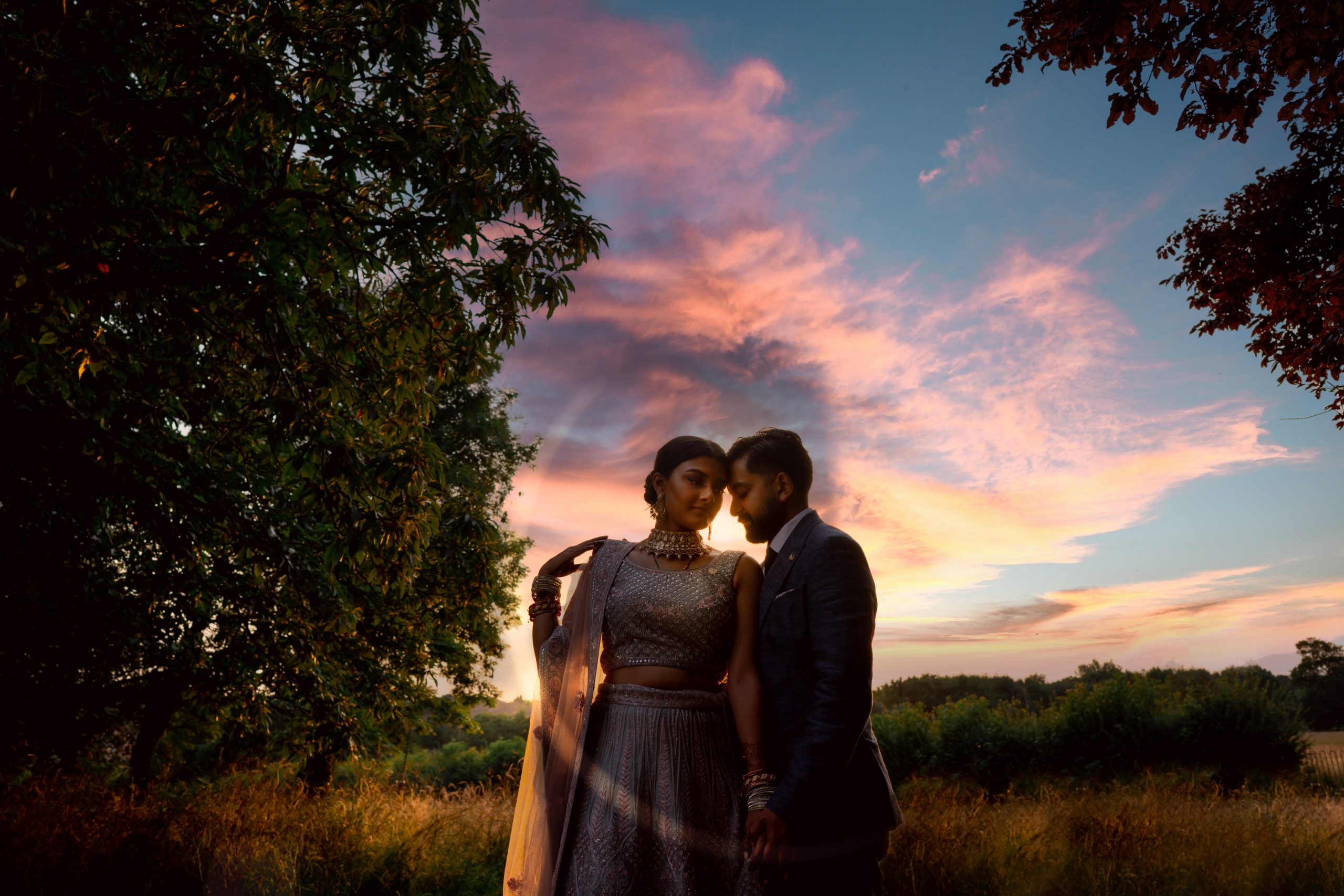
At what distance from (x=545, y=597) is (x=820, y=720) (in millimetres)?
1371

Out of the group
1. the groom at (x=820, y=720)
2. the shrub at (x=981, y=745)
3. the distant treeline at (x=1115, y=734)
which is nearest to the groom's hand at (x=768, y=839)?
the groom at (x=820, y=720)

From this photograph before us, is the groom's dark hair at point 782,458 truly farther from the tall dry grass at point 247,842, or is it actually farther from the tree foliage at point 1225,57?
the tall dry grass at point 247,842

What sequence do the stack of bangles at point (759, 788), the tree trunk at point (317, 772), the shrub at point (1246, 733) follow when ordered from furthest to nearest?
the shrub at point (1246, 733) → the tree trunk at point (317, 772) → the stack of bangles at point (759, 788)

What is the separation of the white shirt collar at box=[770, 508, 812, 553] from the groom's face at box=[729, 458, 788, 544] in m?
0.04

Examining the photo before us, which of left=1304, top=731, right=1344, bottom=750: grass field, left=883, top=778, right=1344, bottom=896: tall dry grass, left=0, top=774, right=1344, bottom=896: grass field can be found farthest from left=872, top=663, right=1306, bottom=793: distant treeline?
left=883, top=778, right=1344, bottom=896: tall dry grass

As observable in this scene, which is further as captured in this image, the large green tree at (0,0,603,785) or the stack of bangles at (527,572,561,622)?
the large green tree at (0,0,603,785)

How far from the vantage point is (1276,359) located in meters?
9.04

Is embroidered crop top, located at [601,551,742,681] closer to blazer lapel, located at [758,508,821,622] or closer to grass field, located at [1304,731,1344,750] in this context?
blazer lapel, located at [758,508,821,622]

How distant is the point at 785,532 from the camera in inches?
119

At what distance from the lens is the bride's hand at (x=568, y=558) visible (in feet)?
11.2

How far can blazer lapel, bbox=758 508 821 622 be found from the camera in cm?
289

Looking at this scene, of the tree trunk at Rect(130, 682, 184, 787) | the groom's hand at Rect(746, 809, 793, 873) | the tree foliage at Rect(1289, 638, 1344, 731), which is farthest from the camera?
the tree foliage at Rect(1289, 638, 1344, 731)

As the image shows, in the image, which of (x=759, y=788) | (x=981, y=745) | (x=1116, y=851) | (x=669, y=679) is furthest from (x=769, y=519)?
(x=981, y=745)

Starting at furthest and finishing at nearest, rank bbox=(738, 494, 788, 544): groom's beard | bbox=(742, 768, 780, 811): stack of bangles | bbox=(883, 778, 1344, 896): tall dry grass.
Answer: bbox=(883, 778, 1344, 896): tall dry grass
bbox=(738, 494, 788, 544): groom's beard
bbox=(742, 768, 780, 811): stack of bangles
